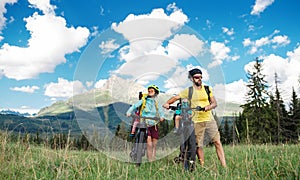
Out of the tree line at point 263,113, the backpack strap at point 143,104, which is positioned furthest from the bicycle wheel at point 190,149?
the tree line at point 263,113

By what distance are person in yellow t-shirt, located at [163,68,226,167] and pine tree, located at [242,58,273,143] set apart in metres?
35.2

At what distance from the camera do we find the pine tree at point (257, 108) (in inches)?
1583

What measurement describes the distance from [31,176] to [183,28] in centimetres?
461

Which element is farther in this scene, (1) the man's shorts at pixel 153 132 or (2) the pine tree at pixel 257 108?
(2) the pine tree at pixel 257 108

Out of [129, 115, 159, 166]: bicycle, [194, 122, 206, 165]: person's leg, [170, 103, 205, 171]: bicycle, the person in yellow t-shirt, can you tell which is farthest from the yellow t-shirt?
[129, 115, 159, 166]: bicycle

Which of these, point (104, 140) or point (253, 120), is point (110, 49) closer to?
point (104, 140)

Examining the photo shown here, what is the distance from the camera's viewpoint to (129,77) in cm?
708

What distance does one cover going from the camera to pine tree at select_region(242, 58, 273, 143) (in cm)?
4020

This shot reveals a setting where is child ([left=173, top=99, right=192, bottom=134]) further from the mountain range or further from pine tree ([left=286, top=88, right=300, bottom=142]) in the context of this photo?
pine tree ([left=286, top=88, right=300, bottom=142])

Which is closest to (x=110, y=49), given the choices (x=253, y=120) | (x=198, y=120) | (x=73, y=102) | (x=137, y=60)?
(x=137, y=60)

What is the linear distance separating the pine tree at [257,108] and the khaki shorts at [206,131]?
35.2m

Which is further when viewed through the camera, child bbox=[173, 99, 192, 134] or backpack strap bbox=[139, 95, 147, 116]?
backpack strap bbox=[139, 95, 147, 116]

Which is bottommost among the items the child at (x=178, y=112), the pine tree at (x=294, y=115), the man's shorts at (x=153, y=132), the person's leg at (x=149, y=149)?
the person's leg at (x=149, y=149)

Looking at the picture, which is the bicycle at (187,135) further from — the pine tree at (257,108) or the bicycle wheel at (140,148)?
the pine tree at (257,108)
